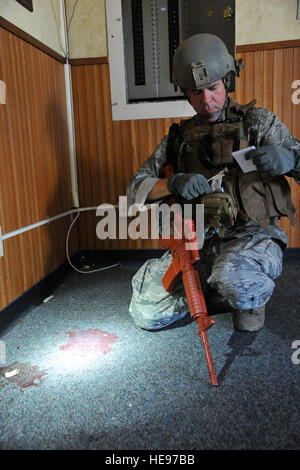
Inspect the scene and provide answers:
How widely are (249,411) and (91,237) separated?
210 cm

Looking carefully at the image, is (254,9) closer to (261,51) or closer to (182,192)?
(261,51)

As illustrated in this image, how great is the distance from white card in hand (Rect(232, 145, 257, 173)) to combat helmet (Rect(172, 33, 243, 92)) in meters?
0.32

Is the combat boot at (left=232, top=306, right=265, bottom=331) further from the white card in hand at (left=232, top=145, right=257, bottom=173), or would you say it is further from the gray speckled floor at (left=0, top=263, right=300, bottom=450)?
the white card in hand at (left=232, top=145, right=257, bottom=173)

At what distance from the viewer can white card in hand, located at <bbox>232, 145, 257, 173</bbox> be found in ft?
4.78

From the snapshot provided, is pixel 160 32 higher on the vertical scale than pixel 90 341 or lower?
higher

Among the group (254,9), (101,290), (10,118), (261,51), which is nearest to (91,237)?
(101,290)

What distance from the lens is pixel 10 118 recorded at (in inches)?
75.2

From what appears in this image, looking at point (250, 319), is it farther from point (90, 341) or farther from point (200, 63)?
point (200, 63)

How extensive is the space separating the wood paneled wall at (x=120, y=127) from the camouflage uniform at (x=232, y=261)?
1084mm

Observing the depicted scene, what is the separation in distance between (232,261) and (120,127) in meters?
1.73

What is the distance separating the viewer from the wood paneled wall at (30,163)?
187 centimetres

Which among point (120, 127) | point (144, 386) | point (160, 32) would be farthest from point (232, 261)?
point (160, 32)

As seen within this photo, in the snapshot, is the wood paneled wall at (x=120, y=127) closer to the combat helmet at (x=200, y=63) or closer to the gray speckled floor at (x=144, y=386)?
the gray speckled floor at (x=144, y=386)

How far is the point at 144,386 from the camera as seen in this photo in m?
1.31
